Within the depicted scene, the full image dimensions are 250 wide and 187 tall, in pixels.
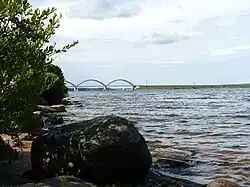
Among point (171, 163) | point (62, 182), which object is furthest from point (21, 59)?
point (171, 163)

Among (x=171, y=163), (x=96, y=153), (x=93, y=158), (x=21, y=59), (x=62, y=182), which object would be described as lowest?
(x=171, y=163)

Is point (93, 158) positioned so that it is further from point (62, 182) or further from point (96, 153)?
point (62, 182)

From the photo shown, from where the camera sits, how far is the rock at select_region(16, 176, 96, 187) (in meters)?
9.85

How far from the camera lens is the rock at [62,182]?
9.85 metres

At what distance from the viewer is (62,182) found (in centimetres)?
1015

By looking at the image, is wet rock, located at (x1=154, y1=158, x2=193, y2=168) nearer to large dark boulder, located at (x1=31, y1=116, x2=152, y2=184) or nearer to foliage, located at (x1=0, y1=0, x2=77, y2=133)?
large dark boulder, located at (x1=31, y1=116, x2=152, y2=184)

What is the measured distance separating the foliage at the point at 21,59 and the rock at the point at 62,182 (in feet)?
4.87

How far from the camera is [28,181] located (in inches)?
416

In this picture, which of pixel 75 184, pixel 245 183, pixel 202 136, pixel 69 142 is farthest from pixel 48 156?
pixel 202 136

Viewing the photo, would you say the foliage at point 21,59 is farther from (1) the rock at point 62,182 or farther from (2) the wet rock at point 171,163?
(2) the wet rock at point 171,163

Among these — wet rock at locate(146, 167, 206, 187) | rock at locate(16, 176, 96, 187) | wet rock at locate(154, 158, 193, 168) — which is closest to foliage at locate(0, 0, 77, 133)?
rock at locate(16, 176, 96, 187)

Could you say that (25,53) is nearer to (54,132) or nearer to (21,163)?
(54,132)

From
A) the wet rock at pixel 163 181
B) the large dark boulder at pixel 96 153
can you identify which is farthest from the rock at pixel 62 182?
the wet rock at pixel 163 181

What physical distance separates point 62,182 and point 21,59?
313 cm
